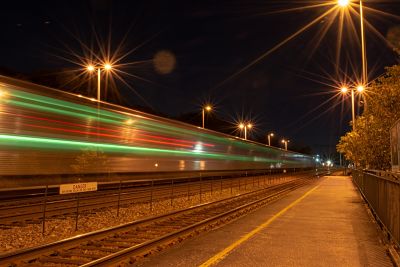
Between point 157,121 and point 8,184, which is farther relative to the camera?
point 157,121

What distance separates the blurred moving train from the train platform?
6.82 metres

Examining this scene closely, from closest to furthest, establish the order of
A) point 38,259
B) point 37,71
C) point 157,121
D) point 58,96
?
point 38,259, point 58,96, point 157,121, point 37,71

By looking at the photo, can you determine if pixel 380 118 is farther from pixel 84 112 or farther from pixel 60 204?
pixel 60 204

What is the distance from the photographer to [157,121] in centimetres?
2306

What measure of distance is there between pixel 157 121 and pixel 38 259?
15.5 metres

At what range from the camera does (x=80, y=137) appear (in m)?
17.1

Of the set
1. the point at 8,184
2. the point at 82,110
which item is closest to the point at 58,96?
the point at 82,110

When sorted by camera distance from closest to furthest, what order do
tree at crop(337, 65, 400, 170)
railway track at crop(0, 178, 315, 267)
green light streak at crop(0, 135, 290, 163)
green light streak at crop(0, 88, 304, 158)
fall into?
railway track at crop(0, 178, 315, 267) → green light streak at crop(0, 135, 290, 163) → green light streak at crop(0, 88, 304, 158) → tree at crop(337, 65, 400, 170)

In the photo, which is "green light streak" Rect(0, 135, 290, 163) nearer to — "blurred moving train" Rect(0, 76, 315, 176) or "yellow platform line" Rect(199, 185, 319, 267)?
"blurred moving train" Rect(0, 76, 315, 176)

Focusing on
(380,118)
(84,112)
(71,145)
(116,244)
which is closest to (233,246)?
(116,244)

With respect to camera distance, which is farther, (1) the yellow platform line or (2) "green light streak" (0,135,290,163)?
(2) "green light streak" (0,135,290,163)

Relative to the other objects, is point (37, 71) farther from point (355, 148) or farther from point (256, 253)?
point (256, 253)

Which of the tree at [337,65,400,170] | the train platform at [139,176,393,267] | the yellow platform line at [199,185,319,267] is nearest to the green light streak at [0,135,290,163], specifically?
the train platform at [139,176,393,267]

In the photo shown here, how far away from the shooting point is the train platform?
26.3ft
